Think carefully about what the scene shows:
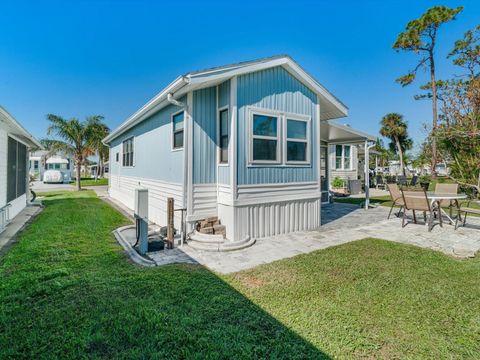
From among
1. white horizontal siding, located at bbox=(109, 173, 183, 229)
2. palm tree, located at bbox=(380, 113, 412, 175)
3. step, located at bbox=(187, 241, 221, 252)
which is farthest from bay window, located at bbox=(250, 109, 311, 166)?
palm tree, located at bbox=(380, 113, 412, 175)

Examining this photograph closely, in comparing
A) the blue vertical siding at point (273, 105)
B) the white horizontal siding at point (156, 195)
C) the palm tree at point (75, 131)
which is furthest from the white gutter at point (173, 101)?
the palm tree at point (75, 131)

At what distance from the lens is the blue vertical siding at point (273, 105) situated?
5.65 m

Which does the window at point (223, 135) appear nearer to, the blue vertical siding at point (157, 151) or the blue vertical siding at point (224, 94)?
the blue vertical siding at point (224, 94)

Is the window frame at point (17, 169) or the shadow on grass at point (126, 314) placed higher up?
the window frame at point (17, 169)

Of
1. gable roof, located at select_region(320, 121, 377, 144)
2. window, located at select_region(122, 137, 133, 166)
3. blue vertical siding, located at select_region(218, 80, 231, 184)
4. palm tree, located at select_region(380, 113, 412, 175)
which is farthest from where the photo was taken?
palm tree, located at select_region(380, 113, 412, 175)

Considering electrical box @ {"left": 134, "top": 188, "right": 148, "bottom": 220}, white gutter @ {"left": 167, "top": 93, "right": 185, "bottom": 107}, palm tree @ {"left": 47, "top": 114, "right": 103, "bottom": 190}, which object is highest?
palm tree @ {"left": 47, "top": 114, "right": 103, "bottom": 190}

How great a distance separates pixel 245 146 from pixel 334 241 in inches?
119

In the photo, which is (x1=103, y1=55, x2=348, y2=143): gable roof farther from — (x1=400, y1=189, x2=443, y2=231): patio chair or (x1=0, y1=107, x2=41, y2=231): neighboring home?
(x1=0, y1=107, x2=41, y2=231): neighboring home

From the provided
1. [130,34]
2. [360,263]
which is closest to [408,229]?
[360,263]

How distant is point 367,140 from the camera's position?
10656 millimetres

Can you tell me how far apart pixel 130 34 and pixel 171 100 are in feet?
33.9

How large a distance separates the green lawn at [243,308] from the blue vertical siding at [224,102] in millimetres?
2255

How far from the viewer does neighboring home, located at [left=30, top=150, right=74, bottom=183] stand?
96.4 ft

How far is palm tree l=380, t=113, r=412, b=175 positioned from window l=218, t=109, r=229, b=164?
30957mm
